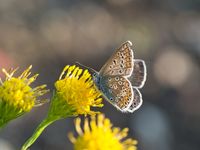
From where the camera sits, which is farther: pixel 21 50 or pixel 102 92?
pixel 21 50

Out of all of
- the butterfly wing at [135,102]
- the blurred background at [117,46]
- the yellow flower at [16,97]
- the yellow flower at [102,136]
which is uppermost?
the blurred background at [117,46]

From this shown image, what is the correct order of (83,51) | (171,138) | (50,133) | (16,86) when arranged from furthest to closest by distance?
1. (83,51)
2. (171,138)
3. (50,133)
4. (16,86)

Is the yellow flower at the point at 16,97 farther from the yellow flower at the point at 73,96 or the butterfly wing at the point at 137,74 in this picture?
the butterfly wing at the point at 137,74

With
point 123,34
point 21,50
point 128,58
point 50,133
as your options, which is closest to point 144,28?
point 123,34

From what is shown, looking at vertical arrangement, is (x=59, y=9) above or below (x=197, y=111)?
above

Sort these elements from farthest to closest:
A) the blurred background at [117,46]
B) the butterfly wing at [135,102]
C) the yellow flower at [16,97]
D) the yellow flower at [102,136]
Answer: the blurred background at [117,46]
the butterfly wing at [135,102]
the yellow flower at [16,97]
the yellow flower at [102,136]

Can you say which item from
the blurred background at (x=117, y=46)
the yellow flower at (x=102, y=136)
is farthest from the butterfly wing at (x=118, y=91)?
the blurred background at (x=117, y=46)

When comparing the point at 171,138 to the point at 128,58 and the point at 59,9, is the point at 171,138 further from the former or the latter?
the point at 128,58
